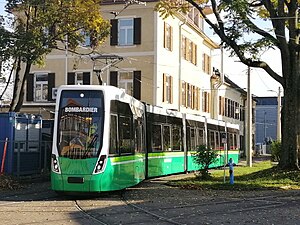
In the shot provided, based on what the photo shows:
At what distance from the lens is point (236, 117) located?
66.0m

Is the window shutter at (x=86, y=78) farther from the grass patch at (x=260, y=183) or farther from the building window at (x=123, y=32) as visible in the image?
the grass patch at (x=260, y=183)

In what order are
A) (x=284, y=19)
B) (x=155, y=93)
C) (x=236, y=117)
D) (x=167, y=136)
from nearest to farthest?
(x=284, y=19) < (x=167, y=136) < (x=155, y=93) < (x=236, y=117)

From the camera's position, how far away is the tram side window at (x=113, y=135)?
17312 mm

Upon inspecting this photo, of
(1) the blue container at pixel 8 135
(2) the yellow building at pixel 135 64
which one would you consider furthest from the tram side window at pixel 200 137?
(1) the blue container at pixel 8 135

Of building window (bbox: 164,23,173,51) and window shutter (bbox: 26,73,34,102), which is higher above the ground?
building window (bbox: 164,23,173,51)

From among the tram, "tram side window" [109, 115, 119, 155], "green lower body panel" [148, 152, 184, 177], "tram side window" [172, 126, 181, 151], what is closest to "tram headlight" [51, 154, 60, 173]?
the tram

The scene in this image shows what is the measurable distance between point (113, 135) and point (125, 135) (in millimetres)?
1288

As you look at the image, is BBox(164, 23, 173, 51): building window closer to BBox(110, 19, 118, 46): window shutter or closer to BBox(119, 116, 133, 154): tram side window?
BBox(110, 19, 118, 46): window shutter

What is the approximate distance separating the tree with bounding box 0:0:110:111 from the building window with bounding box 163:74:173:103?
11.9 metres

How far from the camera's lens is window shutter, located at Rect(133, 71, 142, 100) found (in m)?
38.2

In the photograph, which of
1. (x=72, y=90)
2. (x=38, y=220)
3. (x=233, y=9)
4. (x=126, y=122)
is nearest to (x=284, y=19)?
(x=233, y=9)

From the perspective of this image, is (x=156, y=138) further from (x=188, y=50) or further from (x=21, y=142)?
(x=188, y=50)

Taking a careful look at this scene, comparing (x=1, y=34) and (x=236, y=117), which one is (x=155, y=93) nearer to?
(x=1, y=34)

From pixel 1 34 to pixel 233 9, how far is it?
9701 mm
